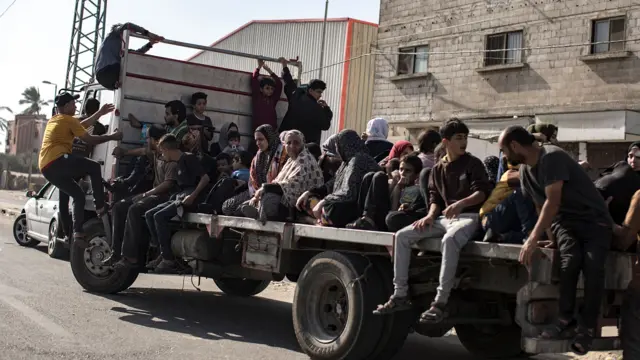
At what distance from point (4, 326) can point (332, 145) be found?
332 centimetres

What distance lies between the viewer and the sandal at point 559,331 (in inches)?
188

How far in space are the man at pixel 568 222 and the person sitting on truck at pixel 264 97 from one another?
20.2 feet

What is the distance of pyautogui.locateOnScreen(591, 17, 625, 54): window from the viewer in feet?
58.9

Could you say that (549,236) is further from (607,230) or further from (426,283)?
(426,283)

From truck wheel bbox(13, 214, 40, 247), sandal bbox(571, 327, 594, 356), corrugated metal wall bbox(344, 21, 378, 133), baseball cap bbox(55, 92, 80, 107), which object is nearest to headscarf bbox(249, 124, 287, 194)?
baseball cap bbox(55, 92, 80, 107)

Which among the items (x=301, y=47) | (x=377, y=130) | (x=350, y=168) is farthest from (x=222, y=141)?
(x=301, y=47)

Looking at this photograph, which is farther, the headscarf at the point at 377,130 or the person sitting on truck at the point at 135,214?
the person sitting on truck at the point at 135,214

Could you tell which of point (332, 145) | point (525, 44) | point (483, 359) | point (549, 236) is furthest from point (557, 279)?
point (525, 44)

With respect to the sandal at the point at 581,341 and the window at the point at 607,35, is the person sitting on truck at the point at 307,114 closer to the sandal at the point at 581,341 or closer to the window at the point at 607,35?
the sandal at the point at 581,341

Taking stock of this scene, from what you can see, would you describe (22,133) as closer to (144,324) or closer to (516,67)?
(516,67)

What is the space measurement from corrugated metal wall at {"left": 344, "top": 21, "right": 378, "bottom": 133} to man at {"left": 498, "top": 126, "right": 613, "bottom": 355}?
2161 cm

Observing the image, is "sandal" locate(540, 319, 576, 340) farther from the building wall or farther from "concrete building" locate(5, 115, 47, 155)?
"concrete building" locate(5, 115, 47, 155)

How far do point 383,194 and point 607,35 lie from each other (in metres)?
14.0

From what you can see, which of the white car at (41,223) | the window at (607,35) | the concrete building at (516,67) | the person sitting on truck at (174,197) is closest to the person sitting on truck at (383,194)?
the person sitting on truck at (174,197)
